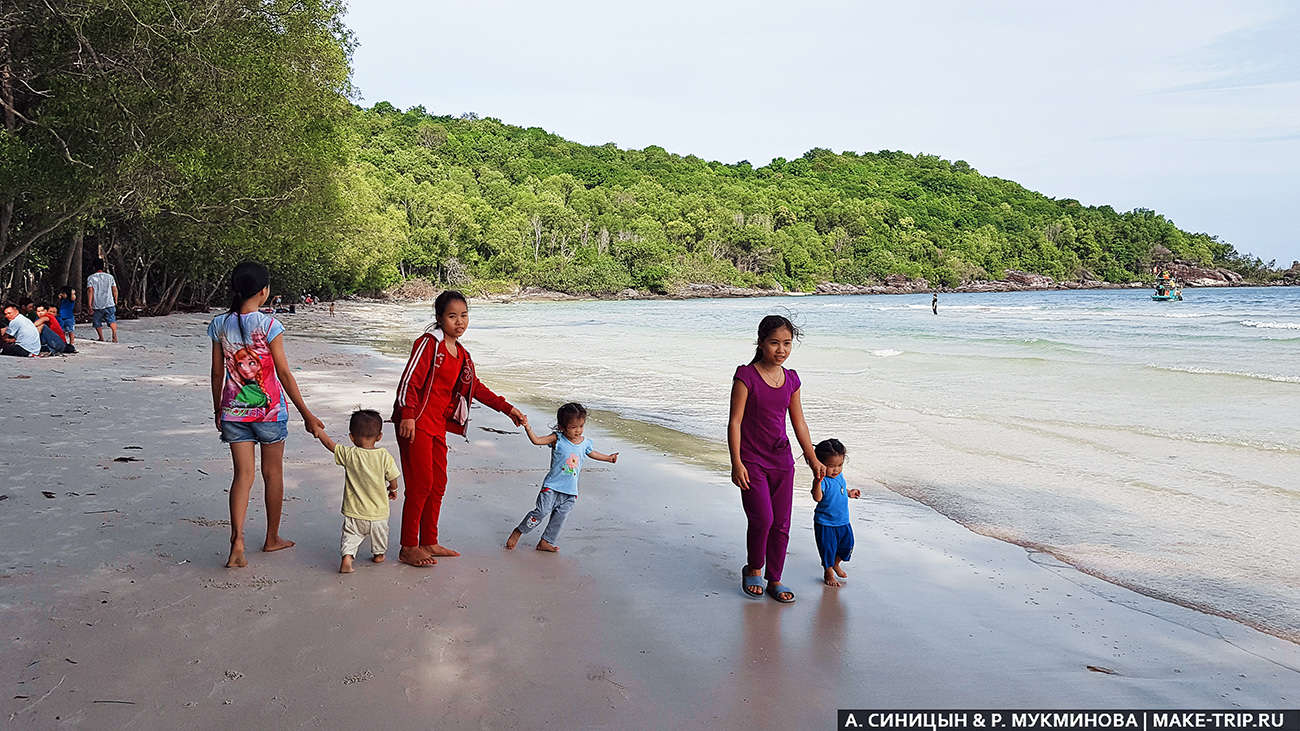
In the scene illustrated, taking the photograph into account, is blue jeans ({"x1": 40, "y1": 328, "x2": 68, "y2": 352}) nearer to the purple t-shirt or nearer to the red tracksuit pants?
the red tracksuit pants

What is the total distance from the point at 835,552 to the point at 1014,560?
4.71 feet

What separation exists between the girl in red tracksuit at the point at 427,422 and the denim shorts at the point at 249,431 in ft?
2.05

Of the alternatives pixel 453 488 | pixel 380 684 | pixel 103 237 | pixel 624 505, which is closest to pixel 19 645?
pixel 380 684

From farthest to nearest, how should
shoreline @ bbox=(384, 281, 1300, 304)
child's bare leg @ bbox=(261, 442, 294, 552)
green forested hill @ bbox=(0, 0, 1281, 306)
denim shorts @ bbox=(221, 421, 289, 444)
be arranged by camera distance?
1. shoreline @ bbox=(384, 281, 1300, 304)
2. green forested hill @ bbox=(0, 0, 1281, 306)
3. child's bare leg @ bbox=(261, 442, 294, 552)
4. denim shorts @ bbox=(221, 421, 289, 444)

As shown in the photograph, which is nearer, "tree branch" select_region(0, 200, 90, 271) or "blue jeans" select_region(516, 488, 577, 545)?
"blue jeans" select_region(516, 488, 577, 545)

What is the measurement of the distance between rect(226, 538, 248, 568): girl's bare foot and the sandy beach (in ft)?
0.46

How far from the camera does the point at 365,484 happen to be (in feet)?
15.9

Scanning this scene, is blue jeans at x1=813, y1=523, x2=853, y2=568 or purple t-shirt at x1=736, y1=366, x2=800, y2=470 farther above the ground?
purple t-shirt at x1=736, y1=366, x2=800, y2=470

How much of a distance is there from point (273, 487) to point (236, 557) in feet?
1.36

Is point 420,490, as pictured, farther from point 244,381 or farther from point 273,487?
point 244,381

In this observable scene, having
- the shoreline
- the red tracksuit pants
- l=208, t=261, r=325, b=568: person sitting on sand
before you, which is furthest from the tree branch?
the shoreline

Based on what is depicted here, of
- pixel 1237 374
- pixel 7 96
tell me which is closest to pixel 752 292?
pixel 1237 374

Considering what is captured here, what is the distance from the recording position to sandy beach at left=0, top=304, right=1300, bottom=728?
331 cm

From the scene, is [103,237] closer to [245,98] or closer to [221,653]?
[245,98]
